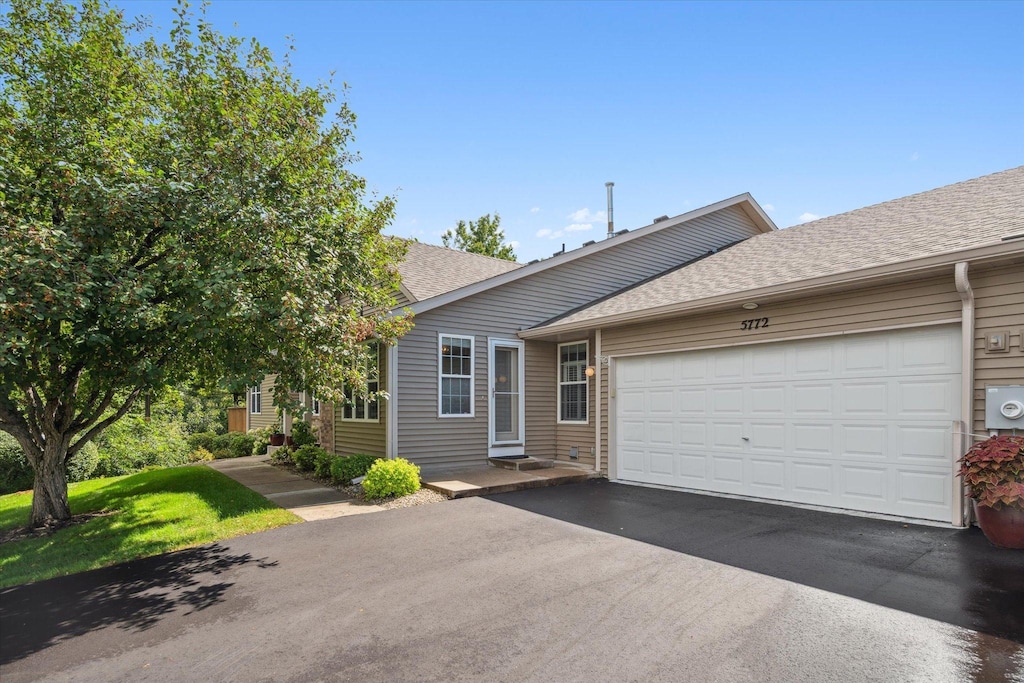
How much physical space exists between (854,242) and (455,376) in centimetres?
700

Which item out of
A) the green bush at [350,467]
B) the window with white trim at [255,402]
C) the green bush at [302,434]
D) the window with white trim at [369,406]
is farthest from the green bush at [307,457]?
the window with white trim at [255,402]

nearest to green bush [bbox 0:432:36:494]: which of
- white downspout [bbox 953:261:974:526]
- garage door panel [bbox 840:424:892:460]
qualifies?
garage door panel [bbox 840:424:892:460]

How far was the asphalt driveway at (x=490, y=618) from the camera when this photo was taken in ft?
10.4

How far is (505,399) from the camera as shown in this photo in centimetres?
1103

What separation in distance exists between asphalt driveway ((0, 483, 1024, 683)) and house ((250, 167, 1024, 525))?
155 cm

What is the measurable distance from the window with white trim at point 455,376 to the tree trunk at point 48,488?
5512mm

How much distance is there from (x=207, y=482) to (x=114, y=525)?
3176mm

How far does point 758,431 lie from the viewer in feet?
25.2

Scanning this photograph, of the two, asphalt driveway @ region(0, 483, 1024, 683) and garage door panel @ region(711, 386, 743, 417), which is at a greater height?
garage door panel @ region(711, 386, 743, 417)

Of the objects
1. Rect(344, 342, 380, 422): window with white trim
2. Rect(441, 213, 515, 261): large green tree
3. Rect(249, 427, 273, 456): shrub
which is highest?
Rect(441, 213, 515, 261): large green tree

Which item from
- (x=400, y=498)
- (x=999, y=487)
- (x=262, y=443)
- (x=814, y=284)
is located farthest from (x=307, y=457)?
(x=999, y=487)

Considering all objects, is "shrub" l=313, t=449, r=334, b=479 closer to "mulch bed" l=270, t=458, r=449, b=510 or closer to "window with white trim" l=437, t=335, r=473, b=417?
"mulch bed" l=270, t=458, r=449, b=510

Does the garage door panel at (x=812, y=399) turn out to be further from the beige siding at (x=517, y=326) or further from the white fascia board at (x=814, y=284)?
the beige siding at (x=517, y=326)

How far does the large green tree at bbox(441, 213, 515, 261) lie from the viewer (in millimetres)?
31062
